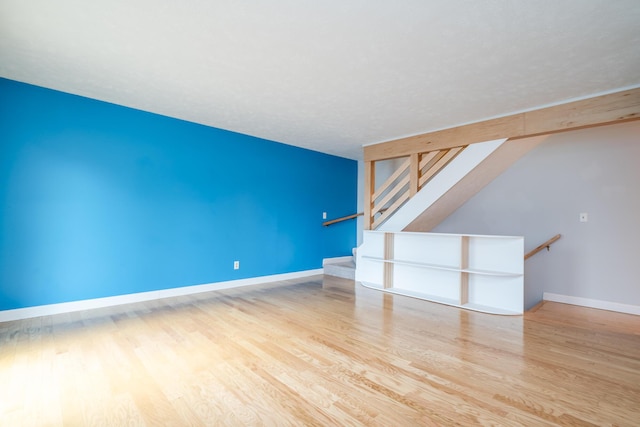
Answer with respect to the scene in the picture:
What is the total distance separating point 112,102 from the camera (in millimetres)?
3553

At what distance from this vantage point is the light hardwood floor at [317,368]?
5.39ft

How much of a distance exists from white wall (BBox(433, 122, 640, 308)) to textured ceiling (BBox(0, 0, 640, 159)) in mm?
1426

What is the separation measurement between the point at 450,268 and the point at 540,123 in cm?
198

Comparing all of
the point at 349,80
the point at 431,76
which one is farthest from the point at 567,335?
the point at 349,80

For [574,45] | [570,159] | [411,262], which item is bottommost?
[411,262]

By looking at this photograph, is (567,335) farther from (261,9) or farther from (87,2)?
(87,2)

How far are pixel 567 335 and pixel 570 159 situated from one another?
8.66 ft

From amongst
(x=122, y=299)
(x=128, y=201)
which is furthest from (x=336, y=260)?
(x=128, y=201)

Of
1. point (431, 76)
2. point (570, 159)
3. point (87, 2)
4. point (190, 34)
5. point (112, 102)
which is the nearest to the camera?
point (87, 2)

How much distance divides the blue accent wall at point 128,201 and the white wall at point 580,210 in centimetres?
369

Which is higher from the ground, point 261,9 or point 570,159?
point 261,9

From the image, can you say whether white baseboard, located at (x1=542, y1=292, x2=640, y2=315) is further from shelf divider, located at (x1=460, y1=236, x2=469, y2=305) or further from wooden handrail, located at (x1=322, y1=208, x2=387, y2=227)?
wooden handrail, located at (x1=322, y1=208, x2=387, y2=227)

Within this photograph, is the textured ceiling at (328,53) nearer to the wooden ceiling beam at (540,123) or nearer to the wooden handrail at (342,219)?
the wooden ceiling beam at (540,123)

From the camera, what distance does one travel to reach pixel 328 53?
7.79 feet
